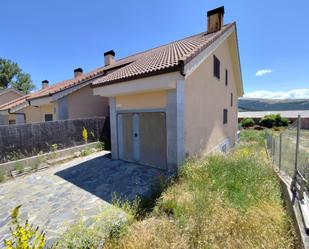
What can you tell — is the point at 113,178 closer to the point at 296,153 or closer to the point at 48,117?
the point at 296,153

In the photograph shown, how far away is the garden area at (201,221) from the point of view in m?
2.83

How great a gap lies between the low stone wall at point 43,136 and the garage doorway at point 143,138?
117 inches

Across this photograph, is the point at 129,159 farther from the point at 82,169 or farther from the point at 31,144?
the point at 31,144

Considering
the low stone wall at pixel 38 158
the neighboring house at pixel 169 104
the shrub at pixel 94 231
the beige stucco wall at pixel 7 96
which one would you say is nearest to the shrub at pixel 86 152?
the low stone wall at pixel 38 158

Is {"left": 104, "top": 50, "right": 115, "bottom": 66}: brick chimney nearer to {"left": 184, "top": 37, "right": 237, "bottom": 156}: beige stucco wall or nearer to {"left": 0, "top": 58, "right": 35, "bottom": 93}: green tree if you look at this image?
{"left": 184, "top": 37, "right": 237, "bottom": 156}: beige stucco wall

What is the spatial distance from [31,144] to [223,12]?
37.3 ft

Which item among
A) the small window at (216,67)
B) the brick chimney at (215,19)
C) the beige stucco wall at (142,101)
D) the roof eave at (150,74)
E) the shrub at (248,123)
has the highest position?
the brick chimney at (215,19)

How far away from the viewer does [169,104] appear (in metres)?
5.79

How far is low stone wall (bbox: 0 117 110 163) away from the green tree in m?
42.7

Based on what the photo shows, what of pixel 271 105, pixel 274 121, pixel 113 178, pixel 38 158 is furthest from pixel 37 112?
pixel 271 105

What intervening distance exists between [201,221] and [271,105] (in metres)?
65.3

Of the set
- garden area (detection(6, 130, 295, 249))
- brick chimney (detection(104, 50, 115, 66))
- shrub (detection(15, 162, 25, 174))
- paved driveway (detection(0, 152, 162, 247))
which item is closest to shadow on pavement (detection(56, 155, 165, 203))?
paved driveway (detection(0, 152, 162, 247))

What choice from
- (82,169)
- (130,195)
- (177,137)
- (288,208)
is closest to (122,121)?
(82,169)

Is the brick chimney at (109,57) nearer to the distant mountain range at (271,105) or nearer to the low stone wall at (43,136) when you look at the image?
the low stone wall at (43,136)
